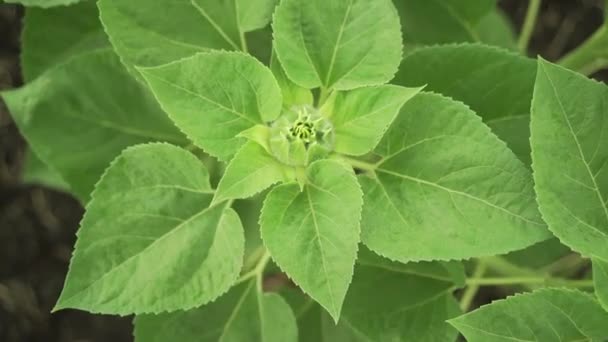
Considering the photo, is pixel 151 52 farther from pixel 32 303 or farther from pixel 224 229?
pixel 32 303

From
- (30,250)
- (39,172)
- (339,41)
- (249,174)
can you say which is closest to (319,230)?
(249,174)

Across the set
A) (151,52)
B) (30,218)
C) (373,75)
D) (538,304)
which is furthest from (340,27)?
(30,218)

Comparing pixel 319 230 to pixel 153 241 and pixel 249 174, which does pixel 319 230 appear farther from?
pixel 153 241

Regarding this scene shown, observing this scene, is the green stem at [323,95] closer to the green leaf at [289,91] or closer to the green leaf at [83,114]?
the green leaf at [289,91]

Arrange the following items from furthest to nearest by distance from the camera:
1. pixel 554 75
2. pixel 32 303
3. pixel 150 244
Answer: pixel 32 303 < pixel 150 244 < pixel 554 75

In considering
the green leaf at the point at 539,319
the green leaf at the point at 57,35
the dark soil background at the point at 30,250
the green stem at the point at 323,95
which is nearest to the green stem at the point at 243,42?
the green stem at the point at 323,95

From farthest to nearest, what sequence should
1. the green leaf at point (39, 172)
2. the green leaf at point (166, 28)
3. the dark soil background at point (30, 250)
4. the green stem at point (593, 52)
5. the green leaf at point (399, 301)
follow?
the dark soil background at point (30, 250)
the green leaf at point (39, 172)
the green stem at point (593, 52)
the green leaf at point (399, 301)
the green leaf at point (166, 28)
